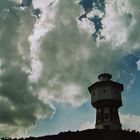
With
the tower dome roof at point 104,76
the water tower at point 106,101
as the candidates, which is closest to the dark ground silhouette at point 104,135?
the water tower at point 106,101

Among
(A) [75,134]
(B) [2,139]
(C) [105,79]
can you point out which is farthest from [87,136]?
(C) [105,79]

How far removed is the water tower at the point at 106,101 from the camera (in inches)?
2262

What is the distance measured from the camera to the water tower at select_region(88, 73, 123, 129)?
57447 mm

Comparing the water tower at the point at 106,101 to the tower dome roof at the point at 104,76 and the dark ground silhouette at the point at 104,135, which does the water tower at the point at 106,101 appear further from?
the dark ground silhouette at the point at 104,135

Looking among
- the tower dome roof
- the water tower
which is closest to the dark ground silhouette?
the water tower

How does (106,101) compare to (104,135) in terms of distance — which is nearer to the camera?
(104,135)

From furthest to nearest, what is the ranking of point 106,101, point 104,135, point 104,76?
point 104,76
point 106,101
point 104,135

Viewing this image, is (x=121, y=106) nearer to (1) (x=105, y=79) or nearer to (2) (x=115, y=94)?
(2) (x=115, y=94)

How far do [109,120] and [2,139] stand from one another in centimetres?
2257

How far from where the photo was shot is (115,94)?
191ft

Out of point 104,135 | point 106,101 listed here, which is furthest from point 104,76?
point 104,135

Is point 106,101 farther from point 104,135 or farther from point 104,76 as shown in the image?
point 104,135

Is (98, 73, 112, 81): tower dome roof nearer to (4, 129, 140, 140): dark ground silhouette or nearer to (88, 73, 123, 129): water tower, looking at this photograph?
(88, 73, 123, 129): water tower

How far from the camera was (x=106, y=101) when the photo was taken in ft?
188
